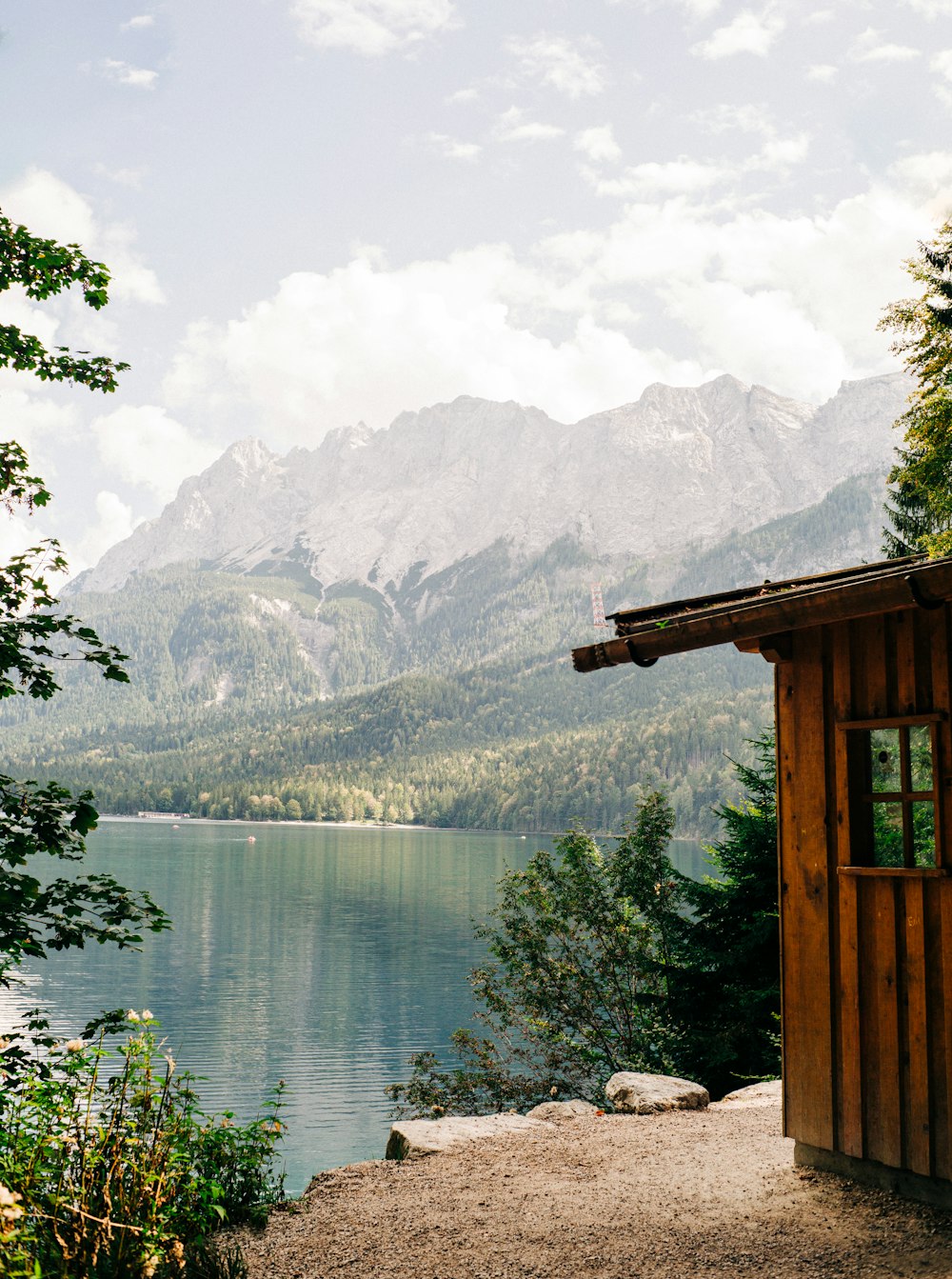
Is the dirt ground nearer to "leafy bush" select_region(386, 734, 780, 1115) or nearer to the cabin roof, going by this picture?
the cabin roof

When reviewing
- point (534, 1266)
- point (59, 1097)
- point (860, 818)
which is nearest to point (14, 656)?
point (59, 1097)

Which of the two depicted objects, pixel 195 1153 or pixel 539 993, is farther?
pixel 539 993

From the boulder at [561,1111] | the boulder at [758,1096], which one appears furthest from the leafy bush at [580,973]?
the boulder at [561,1111]

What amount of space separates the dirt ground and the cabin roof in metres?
3.12

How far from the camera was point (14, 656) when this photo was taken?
5.46 meters

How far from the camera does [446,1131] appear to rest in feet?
28.2

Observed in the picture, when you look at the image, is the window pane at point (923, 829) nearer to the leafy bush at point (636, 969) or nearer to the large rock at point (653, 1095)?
the large rock at point (653, 1095)

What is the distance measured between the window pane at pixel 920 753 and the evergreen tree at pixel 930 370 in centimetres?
1054

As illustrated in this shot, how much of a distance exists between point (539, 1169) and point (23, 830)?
4185mm

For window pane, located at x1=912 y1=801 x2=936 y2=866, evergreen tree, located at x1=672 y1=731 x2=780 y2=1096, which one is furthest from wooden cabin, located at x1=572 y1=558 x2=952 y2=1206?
evergreen tree, located at x1=672 y1=731 x2=780 y2=1096

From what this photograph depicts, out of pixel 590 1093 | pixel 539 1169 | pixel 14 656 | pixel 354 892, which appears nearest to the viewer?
pixel 14 656

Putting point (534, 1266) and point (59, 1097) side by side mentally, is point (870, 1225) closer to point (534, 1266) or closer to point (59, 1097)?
point (534, 1266)

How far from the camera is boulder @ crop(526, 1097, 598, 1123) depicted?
31.2 ft

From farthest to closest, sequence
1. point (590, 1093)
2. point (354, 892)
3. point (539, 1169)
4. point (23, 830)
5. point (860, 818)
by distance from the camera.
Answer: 1. point (354, 892)
2. point (590, 1093)
3. point (539, 1169)
4. point (860, 818)
5. point (23, 830)
